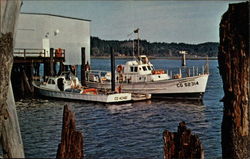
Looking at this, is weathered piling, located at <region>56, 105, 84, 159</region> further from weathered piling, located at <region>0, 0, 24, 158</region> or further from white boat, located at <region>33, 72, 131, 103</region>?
white boat, located at <region>33, 72, 131, 103</region>

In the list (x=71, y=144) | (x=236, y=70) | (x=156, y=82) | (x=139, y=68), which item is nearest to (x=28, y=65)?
(x=139, y=68)

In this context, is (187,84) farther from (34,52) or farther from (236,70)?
(236,70)

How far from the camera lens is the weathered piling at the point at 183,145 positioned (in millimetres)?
6016

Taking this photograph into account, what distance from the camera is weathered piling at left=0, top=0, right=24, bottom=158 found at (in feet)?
12.9

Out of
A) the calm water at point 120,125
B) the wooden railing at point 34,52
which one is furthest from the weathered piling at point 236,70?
the wooden railing at point 34,52

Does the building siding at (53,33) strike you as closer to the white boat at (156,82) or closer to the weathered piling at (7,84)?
the white boat at (156,82)

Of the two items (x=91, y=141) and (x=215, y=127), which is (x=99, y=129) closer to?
(x=91, y=141)

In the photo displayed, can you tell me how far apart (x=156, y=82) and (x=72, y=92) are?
8.02 meters

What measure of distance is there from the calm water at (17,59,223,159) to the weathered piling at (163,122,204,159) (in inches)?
335

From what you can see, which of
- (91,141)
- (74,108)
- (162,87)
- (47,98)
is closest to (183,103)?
(162,87)

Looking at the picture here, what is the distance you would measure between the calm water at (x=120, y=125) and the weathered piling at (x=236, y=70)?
9424mm

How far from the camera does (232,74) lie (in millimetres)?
5254

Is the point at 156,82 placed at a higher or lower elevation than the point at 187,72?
lower

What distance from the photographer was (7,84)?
4.05m
